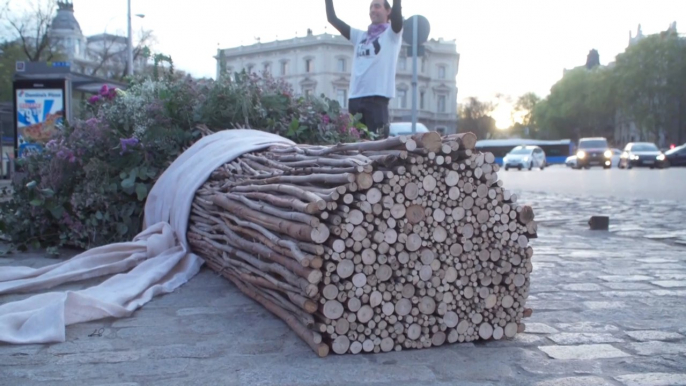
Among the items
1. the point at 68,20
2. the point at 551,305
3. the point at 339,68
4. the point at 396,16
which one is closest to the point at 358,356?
the point at 551,305

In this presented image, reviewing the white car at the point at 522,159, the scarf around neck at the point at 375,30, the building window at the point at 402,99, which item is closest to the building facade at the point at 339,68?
the building window at the point at 402,99

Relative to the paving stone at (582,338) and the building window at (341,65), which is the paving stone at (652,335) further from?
the building window at (341,65)

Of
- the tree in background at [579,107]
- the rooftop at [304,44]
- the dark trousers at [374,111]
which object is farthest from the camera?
the rooftop at [304,44]

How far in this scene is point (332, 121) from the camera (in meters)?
6.82

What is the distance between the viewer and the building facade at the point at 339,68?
258 ft

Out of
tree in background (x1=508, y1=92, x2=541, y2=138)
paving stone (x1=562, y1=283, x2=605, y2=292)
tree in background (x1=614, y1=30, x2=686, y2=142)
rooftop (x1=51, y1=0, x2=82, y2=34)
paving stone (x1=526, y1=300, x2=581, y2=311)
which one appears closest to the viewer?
paving stone (x1=526, y1=300, x2=581, y2=311)

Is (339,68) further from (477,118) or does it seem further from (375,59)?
(375,59)

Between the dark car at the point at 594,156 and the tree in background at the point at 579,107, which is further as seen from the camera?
the tree in background at the point at 579,107

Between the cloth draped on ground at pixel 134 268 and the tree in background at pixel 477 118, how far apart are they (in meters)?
93.3

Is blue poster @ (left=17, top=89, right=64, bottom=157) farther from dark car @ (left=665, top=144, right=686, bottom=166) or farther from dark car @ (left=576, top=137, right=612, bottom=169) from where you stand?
dark car @ (left=665, top=144, right=686, bottom=166)

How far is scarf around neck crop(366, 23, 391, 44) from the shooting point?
6.87 meters

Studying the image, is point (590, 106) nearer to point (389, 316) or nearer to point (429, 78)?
point (429, 78)

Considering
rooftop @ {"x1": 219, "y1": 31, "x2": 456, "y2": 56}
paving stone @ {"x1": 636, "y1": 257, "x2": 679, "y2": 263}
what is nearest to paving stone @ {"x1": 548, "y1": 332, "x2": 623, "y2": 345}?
paving stone @ {"x1": 636, "y1": 257, "x2": 679, "y2": 263}

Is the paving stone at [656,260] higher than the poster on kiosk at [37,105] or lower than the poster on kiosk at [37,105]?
lower
